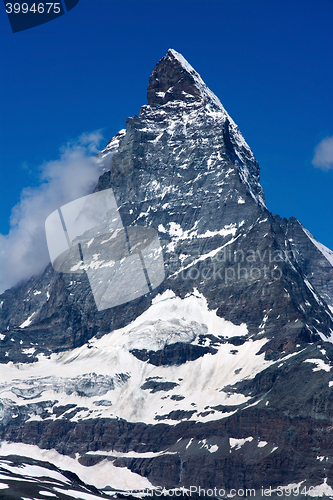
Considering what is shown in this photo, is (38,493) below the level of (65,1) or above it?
below

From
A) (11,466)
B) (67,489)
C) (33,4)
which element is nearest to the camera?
(33,4)

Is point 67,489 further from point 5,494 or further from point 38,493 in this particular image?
point 5,494

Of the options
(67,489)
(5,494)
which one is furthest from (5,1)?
(67,489)

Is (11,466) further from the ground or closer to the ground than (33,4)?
closer to the ground

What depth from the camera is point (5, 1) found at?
462 feet

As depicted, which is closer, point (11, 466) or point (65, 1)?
point (65, 1)

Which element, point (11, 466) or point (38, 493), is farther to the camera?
point (11, 466)

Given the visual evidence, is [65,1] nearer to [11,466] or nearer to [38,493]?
[38,493]

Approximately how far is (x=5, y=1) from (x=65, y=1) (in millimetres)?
11537

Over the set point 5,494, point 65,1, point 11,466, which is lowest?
point 5,494

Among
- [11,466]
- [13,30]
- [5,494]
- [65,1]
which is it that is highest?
[65,1]

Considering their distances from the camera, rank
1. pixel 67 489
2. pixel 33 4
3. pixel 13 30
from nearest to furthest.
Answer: pixel 13 30, pixel 33 4, pixel 67 489

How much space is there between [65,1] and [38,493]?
320ft

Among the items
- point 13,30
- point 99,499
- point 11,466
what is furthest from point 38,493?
point 13,30
